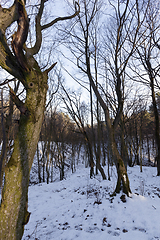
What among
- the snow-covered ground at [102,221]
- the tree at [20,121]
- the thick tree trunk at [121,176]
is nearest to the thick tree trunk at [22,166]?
the tree at [20,121]

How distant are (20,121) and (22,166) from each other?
642mm

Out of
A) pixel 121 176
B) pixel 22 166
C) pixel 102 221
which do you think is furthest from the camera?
pixel 121 176

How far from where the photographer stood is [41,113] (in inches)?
81.0

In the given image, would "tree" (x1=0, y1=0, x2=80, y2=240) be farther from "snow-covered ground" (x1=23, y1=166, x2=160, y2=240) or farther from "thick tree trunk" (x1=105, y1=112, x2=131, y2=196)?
"thick tree trunk" (x1=105, y1=112, x2=131, y2=196)

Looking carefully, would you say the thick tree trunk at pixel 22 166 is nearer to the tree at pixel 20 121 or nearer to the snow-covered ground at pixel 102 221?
the tree at pixel 20 121

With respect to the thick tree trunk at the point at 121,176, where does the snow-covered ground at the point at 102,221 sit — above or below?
below

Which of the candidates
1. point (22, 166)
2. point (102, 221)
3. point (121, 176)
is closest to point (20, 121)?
point (22, 166)

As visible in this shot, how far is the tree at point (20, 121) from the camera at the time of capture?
5.35 feet

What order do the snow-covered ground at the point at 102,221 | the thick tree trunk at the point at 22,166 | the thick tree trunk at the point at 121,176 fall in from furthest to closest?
the thick tree trunk at the point at 121,176
the snow-covered ground at the point at 102,221
the thick tree trunk at the point at 22,166

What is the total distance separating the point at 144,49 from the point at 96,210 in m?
7.67

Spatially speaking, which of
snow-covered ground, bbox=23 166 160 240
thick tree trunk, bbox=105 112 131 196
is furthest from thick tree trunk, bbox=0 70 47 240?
thick tree trunk, bbox=105 112 131 196

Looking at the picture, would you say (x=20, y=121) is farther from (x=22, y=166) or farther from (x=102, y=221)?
(x=102, y=221)

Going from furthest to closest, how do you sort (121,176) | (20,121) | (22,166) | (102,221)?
(121,176) → (102,221) → (20,121) → (22,166)

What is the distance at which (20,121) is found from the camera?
6.31 feet
